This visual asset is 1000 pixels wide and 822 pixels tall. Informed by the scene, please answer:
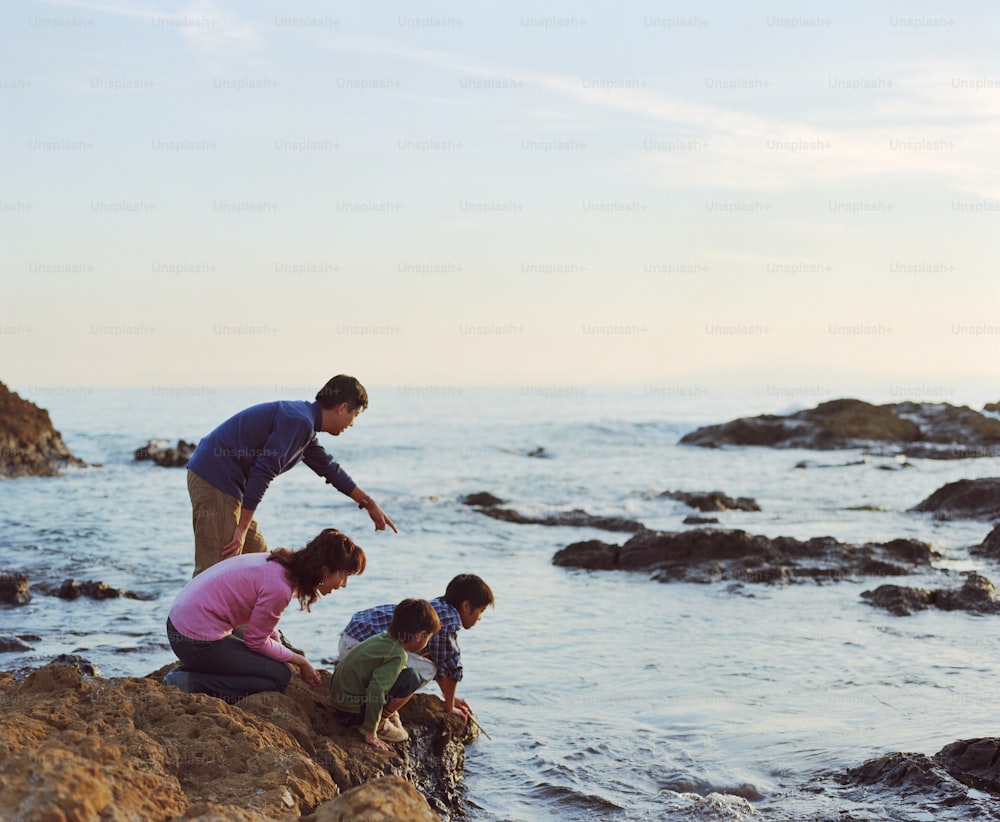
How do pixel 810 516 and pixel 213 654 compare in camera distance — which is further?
pixel 810 516

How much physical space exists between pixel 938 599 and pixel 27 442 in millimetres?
22264

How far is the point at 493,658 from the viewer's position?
8578mm

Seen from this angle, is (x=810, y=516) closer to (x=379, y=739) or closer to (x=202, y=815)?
(x=379, y=739)

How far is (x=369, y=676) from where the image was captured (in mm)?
5164

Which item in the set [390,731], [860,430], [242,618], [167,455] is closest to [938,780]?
[390,731]

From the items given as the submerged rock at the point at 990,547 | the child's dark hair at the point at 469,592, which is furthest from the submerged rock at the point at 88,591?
the submerged rock at the point at 990,547

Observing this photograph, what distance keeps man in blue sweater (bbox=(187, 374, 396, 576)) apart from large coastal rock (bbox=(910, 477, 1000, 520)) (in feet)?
46.6

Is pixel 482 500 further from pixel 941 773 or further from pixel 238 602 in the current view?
pixel 238 602

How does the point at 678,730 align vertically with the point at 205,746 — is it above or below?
below

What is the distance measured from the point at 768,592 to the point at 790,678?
11.4 ft

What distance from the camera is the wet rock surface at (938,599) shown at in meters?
10.4

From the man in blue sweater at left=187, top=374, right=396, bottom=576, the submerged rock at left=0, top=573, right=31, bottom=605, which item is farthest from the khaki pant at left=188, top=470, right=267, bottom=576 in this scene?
the submerged rock at left=0, top=573, right=31, bottom=605

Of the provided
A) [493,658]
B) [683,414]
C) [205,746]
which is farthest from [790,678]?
[683,414]

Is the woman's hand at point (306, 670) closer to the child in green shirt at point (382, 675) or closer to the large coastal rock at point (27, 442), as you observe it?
the child in green shirt at point (382, 675)
